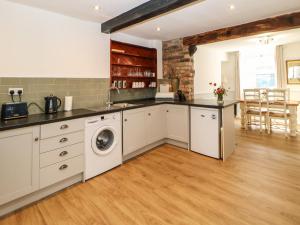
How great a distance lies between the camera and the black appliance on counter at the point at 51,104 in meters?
2.54

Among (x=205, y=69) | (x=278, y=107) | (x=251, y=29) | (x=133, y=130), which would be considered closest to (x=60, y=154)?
(x=133, y=130)

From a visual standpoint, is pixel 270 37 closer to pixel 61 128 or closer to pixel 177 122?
pixel 177 122

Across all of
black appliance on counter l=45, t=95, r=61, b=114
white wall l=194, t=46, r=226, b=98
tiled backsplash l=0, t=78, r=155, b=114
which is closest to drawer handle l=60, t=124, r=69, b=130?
black appliance on counter l=45, t=95, r=61, b=114

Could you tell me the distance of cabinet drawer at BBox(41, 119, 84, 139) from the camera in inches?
80.5

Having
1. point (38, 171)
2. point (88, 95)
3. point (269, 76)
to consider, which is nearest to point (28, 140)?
point (38, 171)

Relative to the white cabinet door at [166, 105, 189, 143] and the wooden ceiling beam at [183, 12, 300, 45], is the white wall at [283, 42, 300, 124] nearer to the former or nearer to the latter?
the wooden ceiling beam at [183, 12, 300, 45]

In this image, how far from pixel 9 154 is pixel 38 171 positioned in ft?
1.16

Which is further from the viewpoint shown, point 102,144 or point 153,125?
point 153,125

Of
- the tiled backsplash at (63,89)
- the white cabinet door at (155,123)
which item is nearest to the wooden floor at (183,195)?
the white cabinet door at (155,123)

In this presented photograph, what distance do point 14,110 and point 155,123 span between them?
224 cm

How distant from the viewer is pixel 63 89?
111 inches

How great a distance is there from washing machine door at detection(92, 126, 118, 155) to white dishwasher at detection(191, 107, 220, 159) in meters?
1.48

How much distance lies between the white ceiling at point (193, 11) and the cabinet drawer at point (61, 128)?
156 centimetres

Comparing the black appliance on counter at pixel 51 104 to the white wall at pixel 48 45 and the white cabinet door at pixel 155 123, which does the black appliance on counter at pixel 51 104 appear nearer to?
the white wall at pixel 48 45
